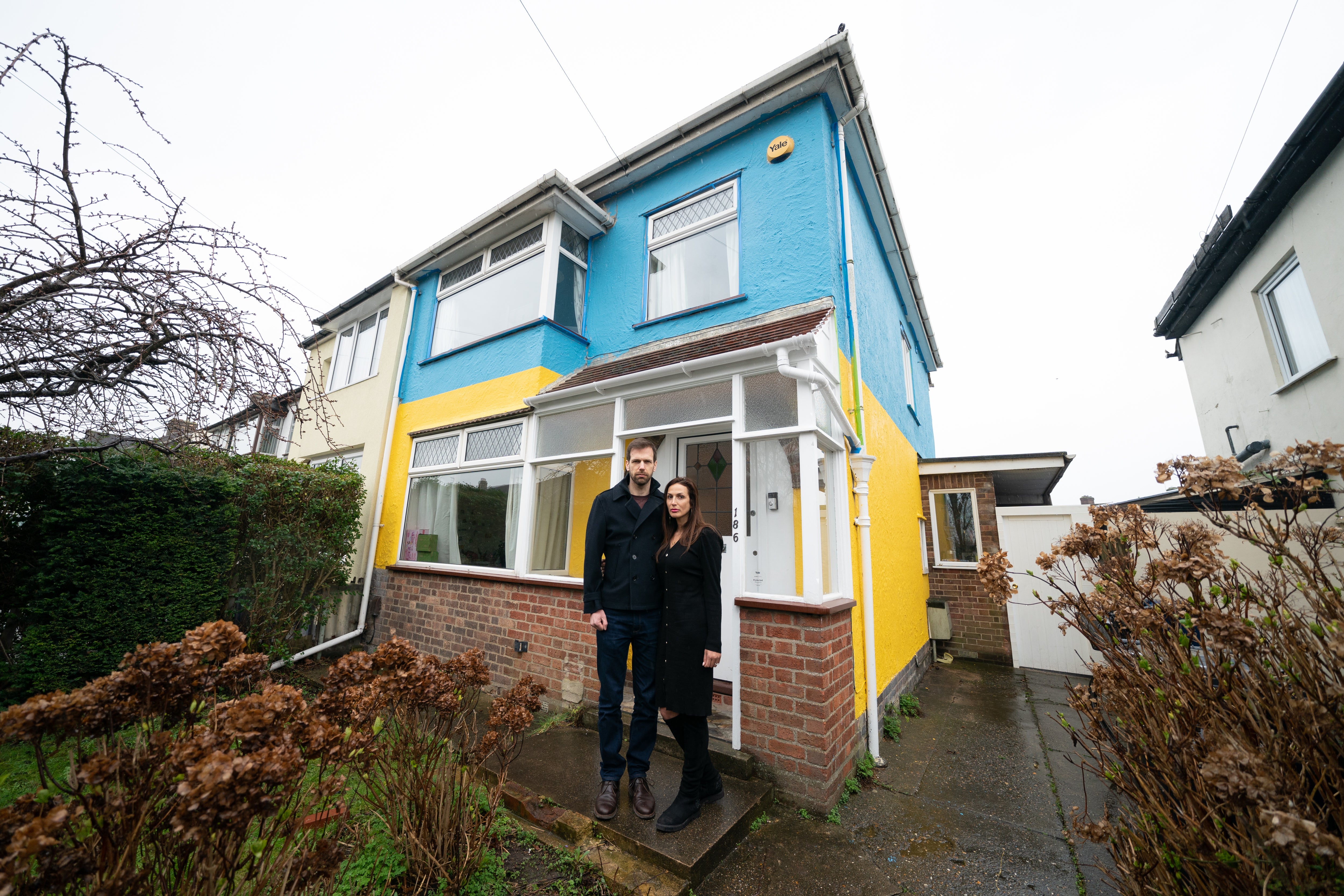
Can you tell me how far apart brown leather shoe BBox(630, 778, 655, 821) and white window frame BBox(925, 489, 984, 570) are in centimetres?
690

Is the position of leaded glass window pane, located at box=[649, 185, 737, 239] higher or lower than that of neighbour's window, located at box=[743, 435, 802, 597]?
higher

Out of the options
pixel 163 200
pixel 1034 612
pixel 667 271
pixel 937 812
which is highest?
pixel 667 271

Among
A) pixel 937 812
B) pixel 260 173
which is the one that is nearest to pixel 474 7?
pixel 260 173

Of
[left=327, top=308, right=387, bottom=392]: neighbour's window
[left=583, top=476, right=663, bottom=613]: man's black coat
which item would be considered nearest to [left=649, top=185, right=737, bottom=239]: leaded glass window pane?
[left=583, top=476, right=663, bottom=613]: man's black coat

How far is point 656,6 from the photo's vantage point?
4.49 meters

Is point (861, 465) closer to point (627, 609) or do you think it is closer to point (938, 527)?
point (627, 609)

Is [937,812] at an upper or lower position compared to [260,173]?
lower

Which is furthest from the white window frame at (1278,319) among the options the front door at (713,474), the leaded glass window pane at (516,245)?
the leaded glass window pane at (516,245)

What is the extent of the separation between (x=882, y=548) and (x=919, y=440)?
4.57 metres

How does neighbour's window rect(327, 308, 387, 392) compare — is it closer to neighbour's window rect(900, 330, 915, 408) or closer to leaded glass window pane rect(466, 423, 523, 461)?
leaded glass window pane rect(466, 423, 523, 461)

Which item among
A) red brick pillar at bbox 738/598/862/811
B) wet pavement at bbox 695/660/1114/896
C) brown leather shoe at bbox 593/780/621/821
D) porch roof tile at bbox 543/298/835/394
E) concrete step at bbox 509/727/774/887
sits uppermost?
porch roof tile at bbox 543/298/835/394

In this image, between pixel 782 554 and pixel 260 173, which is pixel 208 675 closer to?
pixel 782 554

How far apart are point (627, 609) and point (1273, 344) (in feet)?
29.7

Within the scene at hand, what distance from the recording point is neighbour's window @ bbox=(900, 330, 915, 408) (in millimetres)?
8062
